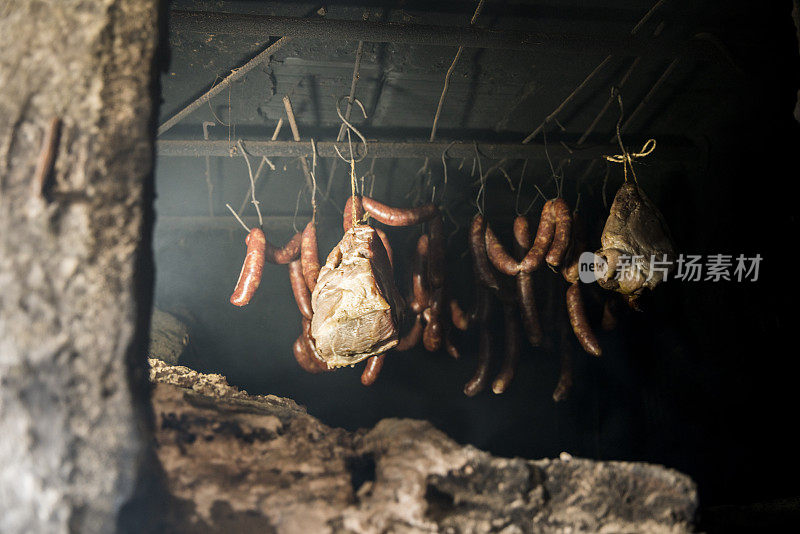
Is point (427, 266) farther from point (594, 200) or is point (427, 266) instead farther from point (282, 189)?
point (594, 200)

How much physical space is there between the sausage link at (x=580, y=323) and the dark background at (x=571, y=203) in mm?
650

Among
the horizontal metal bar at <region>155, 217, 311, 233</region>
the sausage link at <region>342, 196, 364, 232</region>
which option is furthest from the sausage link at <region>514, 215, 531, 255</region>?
the horizontal metal bar at <region>155, 217, 311, 233</region>

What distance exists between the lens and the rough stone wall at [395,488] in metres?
1.71

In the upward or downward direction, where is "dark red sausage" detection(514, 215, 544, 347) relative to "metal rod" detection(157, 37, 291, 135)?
downward

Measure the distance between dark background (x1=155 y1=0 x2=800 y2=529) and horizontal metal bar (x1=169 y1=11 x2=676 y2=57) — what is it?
0.67ft

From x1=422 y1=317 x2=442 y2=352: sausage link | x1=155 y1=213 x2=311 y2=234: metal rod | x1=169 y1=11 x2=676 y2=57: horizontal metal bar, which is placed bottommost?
x1=422 y1=317 x2=442 y2=352: sausage link

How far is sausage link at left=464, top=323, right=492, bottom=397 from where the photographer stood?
4.78 meters

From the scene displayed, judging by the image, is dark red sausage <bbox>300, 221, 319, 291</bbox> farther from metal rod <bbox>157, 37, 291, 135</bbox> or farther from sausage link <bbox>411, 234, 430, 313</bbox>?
metal rod <bbox>157, 37, 291, 135</bbox>

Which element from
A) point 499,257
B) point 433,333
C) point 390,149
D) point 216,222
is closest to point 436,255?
point 499,257

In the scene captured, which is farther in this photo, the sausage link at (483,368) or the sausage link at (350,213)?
the sausage link at (483,368)

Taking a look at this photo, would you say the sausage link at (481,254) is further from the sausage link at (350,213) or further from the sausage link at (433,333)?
the sausage link at (350,213)

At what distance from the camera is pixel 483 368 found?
15.8 feet

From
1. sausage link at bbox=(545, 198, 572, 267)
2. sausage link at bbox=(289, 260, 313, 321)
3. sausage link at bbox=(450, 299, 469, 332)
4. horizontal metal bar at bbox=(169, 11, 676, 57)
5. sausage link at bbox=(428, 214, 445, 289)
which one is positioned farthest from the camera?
sausage link at bbox=(450, 299, 469, 332)

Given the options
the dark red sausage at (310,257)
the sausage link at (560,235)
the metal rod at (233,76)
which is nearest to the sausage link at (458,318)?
the sausage link at (560,235)
